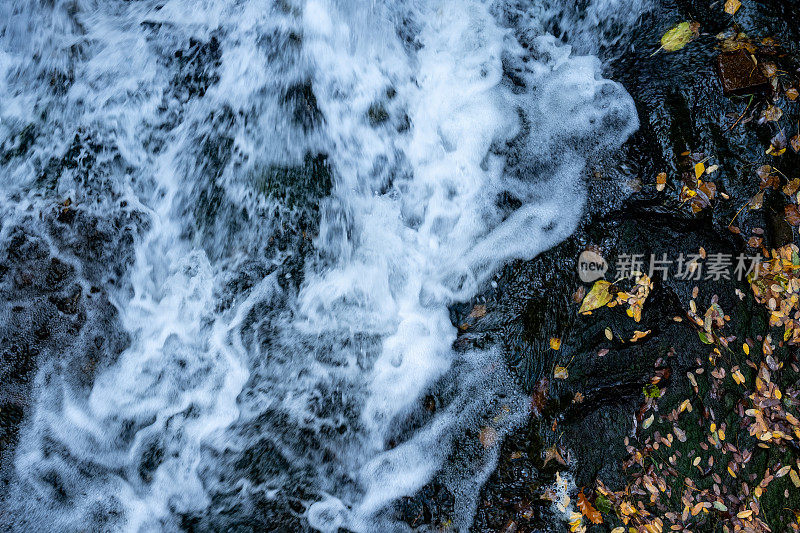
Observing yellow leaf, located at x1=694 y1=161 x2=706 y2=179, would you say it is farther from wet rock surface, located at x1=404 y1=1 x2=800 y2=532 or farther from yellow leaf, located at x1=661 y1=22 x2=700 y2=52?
yellow leaf, located at x1=661 y1=22 x2=700 y2=52

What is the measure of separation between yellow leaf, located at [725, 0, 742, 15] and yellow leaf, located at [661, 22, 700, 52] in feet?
0.74

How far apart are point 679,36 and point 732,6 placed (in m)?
0.42

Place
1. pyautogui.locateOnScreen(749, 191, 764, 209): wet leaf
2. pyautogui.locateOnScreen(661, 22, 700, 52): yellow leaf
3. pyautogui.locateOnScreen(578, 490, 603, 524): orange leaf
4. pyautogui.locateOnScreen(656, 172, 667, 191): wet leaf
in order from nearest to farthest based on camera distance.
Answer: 1. pyautogui.locateOnScreen(578, 490, 603, 524): orange leaf
2. pyautogui.locateOnScreen(749, 191, 764, 209): wet leaf
3. pyautogui.locateOnScreen(656, 172, 667, 191): wet leaf
4. pyautogui.locateOnScreen(661, 22, 700, 52): yellow leaf

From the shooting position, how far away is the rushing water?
12.2ft

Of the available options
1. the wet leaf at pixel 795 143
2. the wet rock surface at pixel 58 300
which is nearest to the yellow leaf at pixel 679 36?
the wet leaf at pixel 795 143

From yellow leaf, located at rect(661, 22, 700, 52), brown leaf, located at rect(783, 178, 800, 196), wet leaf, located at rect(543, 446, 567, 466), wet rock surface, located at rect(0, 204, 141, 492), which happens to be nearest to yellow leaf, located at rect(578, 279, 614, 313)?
wet leaf, located at rect(543, 446, 567, 466)

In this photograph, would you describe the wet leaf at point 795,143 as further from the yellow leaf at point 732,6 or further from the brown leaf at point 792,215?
the yellow leaf at point 732,6

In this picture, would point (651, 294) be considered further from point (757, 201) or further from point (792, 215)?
point (792, 215)

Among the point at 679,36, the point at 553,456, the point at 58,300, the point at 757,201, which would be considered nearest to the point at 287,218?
the point at 58,300

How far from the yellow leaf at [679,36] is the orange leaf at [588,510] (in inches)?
143

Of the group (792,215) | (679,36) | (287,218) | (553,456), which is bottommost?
(553,456)

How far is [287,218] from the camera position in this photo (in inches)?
156

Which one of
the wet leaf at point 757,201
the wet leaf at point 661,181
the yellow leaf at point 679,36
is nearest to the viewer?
the wet leaf at point 757,201

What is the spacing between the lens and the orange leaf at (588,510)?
348 cm
